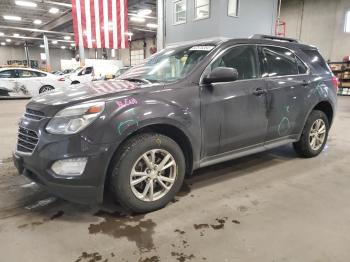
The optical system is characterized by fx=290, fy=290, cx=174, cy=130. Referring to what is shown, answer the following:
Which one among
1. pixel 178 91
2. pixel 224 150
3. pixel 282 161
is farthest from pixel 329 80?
pixel 178 91

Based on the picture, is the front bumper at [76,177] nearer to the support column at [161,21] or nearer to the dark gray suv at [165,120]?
the dark gray suv at [165,120]

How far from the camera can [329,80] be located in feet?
12.3

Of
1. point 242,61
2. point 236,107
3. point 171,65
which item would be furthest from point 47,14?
point 236,107

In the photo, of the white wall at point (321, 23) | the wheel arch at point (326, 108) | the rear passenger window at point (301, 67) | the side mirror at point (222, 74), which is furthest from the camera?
the white wall at point (321, 23)

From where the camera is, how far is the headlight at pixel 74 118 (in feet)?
6.78

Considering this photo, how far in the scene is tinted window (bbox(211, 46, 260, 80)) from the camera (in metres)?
2.83

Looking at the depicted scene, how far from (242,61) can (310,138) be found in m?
1.58

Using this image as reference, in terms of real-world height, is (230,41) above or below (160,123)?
above

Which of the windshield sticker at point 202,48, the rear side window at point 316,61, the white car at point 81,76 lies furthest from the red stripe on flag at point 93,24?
the rear side window at point 316,61

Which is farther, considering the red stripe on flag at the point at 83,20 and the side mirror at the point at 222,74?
the red stripe on flag at the point at 83,20

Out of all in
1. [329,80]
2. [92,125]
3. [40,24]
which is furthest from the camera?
[40,24]

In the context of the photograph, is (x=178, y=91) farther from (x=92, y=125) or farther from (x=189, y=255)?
(x=189, y=255)

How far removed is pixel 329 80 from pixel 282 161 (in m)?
1.21

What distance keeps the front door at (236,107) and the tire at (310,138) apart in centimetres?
87
